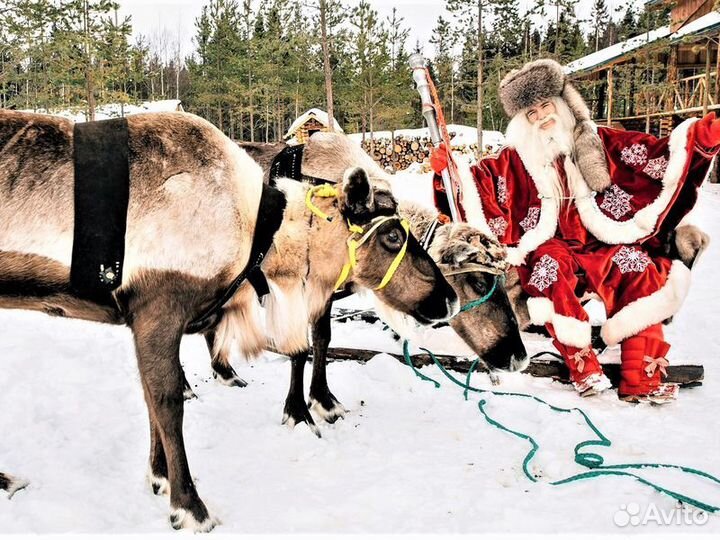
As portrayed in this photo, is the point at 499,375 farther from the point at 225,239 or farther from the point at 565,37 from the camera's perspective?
the point at 565,37

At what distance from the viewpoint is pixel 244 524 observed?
82.4 inches

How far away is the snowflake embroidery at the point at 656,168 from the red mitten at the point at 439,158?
1.46 metres

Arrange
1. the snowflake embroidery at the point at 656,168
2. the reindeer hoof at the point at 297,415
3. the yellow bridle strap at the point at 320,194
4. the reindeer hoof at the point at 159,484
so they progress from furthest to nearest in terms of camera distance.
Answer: the snowflake embroidery at the point at 656,168
the reindeer hoof at the point at 297,415
the yellow bridle strap at the point at 320,194
the reindeer hoof at the point at 159,484

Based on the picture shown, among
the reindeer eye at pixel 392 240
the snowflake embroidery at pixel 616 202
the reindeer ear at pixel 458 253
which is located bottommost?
the reindeer ear at pixel 458 253

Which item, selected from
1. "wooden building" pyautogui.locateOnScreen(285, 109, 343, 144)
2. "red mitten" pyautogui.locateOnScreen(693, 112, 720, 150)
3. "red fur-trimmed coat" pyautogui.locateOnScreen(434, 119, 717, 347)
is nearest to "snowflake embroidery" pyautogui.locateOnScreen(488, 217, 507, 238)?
"red fur-trimmed coat" pyautogui.locateOnScreen(434, 119, 717, 347)

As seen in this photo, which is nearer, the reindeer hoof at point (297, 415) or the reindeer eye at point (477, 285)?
the reindeer hoof at point (297, 415)

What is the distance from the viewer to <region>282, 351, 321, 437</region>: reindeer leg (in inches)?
119

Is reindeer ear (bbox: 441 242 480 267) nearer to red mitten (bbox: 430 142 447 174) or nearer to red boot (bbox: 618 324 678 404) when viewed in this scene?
red mitten (bbox: 430 142 447 174)

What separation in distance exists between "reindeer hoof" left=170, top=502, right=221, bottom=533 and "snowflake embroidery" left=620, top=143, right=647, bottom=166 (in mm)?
3681

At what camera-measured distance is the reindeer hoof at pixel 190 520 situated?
2.02m

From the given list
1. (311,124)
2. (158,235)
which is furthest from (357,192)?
(311,124)

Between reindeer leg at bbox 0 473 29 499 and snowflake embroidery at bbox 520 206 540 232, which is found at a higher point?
snowflake embroidery at bbox 520 206 540 232

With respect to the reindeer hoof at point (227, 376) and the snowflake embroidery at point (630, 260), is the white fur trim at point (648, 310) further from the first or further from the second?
the reindeer hoof at point (227, 376)

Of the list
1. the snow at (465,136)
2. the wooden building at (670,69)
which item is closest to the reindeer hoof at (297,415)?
the wooden building at (670,69)
